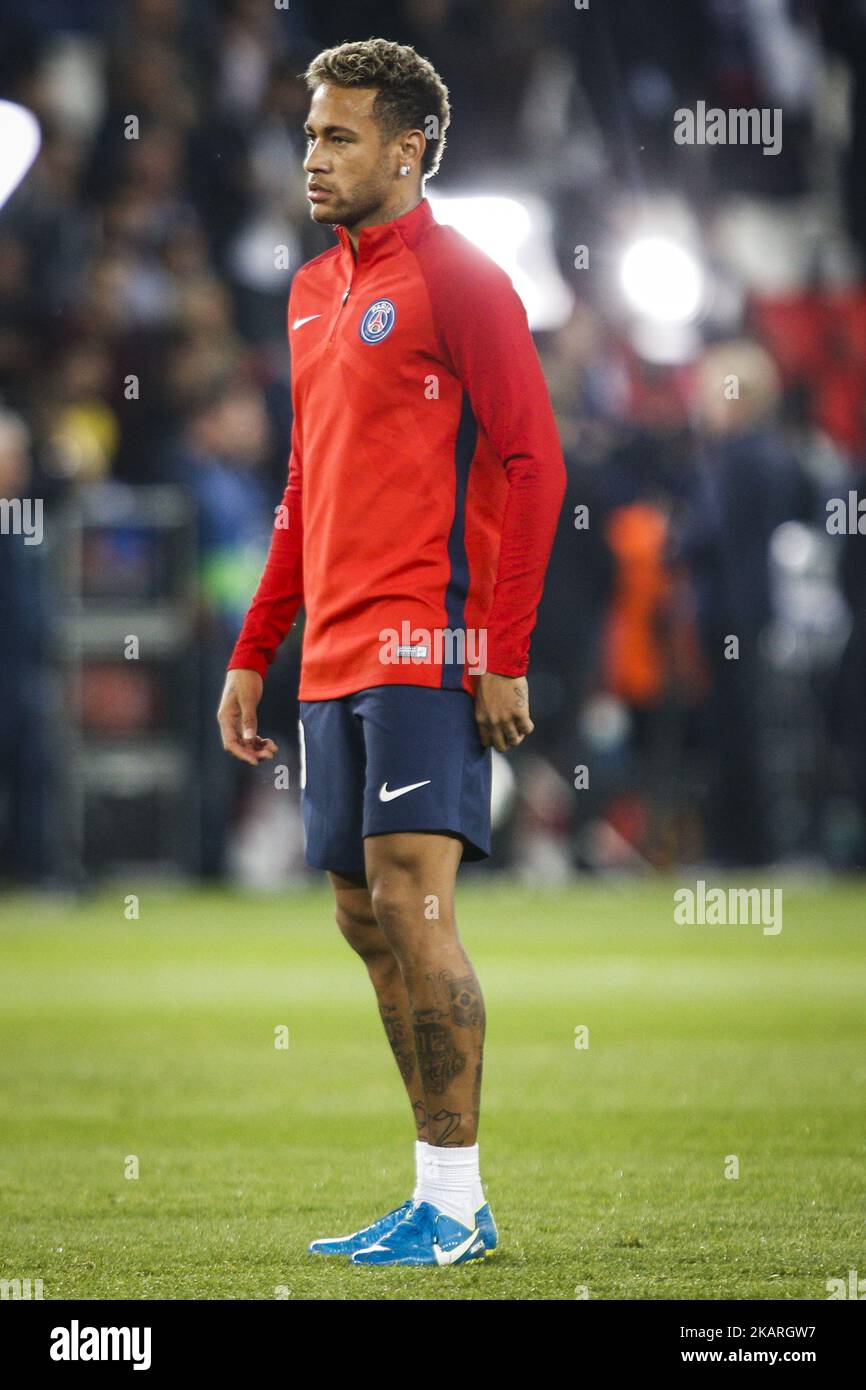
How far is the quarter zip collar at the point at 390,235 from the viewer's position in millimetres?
4957

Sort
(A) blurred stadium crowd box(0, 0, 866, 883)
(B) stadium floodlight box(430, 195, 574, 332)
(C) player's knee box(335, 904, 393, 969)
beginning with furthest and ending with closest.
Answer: (B) stadium floodlight box(430, 195, 574, 332) < (A) blurred stadium crowd box(0, 0, 866, 883) < (C) player's knee box(335, 904, 393, 969)

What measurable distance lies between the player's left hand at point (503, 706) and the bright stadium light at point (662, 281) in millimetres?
13548

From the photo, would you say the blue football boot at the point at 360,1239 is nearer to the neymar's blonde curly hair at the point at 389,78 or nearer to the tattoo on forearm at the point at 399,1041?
the tattoo on forearm at the point at 399,1041

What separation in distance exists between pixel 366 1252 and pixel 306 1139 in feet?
5.41

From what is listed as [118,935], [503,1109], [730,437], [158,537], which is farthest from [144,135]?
[503,1109]

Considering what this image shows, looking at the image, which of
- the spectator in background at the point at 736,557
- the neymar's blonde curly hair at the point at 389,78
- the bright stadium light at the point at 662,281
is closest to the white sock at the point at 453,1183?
the neymar's blonde curly hair at the point at 389,78

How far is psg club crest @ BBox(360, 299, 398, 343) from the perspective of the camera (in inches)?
192

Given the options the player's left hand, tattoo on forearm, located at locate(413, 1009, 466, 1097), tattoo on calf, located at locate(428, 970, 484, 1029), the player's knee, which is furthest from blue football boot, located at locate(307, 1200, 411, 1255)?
the player's left hand

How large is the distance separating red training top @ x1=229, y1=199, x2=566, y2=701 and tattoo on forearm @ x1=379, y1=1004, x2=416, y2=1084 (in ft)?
2.23

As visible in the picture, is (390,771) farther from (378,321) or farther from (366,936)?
(378,321)

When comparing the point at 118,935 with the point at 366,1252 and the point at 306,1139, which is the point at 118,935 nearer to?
the point at 306,1139

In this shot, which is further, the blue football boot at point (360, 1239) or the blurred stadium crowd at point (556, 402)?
the blurred stadium crowd at point (556, 402)

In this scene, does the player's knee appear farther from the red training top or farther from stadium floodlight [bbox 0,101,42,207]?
stadium floodlight [bbox 0,101,42,207]
